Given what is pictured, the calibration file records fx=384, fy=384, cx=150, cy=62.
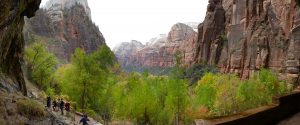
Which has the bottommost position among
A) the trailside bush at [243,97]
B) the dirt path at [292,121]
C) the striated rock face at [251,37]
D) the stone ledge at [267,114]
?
the trailside bush at [243,97]

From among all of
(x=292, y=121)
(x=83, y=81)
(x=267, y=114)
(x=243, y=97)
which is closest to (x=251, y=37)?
(x=243, y=97)

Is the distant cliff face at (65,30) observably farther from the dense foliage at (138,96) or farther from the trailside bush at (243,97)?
the trailside bush at (243,97)

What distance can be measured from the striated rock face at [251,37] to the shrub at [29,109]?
49138 millimetres

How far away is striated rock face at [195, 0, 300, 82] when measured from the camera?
79.6 metres

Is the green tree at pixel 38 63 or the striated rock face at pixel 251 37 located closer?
the green tree at pixel 38 63

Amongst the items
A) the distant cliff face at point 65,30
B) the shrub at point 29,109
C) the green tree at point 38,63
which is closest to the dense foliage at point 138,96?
the green tree at point 38,63

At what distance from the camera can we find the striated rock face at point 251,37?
79.6 metres

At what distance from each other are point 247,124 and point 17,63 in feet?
123

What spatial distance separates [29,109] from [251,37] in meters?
84.6

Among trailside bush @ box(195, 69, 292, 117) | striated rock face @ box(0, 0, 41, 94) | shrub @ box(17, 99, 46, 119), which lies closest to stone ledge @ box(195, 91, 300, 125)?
striated rock face @ box(0, 0, 41, 94)

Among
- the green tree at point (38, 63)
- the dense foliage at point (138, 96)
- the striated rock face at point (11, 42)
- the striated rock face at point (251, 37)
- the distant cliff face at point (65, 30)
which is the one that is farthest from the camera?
the distant cliff face at point (65, 30)

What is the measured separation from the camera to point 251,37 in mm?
104750

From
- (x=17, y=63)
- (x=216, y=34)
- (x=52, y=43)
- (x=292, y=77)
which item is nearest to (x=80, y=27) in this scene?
(x=52, y=43)

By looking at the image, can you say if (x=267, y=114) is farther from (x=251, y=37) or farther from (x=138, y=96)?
(x=251, y=37)
